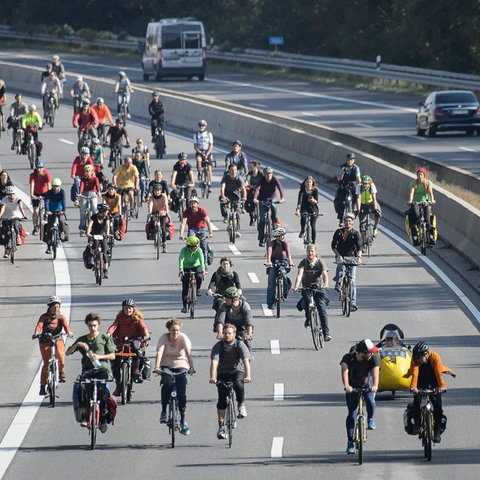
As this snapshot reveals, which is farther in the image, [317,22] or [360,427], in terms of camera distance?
[317,22]

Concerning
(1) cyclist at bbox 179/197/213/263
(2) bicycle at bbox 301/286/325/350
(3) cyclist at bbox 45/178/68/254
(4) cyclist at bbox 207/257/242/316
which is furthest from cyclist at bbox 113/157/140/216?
(4) cyclist at bbox 207/257/242/316

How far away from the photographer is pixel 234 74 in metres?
80.3

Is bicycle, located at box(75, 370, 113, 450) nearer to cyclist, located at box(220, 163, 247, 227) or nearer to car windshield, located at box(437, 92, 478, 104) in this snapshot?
cyclist, located at box(220, 163, 247, 227)

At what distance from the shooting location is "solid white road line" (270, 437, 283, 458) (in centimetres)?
1788

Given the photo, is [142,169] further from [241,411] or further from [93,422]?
[93,422]

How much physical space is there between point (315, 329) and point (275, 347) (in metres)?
0.70

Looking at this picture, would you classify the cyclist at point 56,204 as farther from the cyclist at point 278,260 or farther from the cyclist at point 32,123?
the cyclist at point 32,123

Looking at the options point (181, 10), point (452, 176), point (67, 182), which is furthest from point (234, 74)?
point (452, 176)

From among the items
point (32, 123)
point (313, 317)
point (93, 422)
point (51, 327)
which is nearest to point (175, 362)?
point (93, 422)

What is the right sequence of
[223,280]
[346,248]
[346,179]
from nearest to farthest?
[223,280] → [346,248] → [346,179]

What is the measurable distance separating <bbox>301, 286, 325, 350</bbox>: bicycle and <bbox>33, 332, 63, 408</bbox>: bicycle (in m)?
4.71

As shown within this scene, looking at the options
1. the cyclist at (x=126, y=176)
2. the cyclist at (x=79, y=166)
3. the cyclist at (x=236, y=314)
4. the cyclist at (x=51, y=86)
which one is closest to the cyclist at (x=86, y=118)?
the cyclist at (x=51, y=86)

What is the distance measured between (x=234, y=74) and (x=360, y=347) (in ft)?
208

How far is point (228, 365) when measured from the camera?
60.3ft
